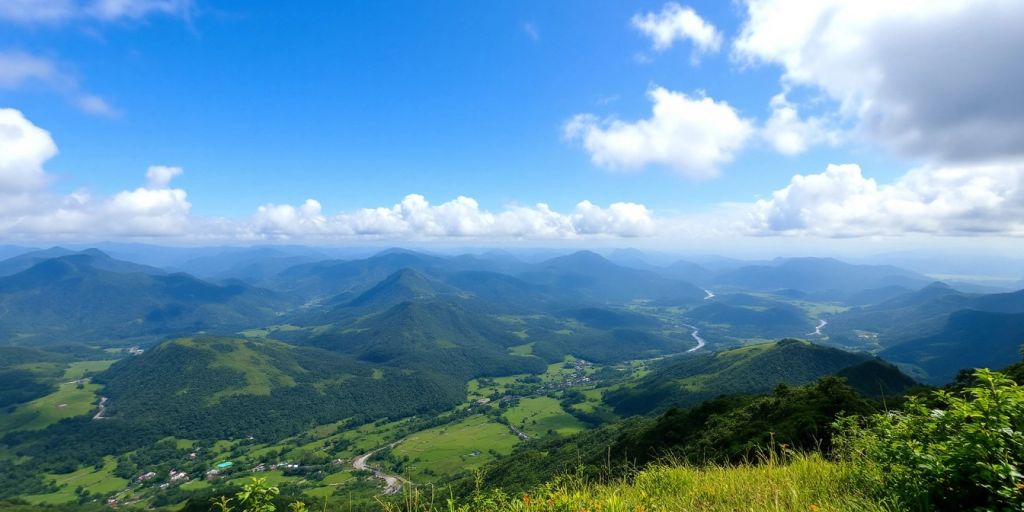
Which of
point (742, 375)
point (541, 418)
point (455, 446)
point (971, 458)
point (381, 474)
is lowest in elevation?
point (541, 418)

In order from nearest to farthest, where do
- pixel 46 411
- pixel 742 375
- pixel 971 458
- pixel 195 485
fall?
pixel 971 458 < pixel 195 485 < pixel 742 375 < pixel 46 411

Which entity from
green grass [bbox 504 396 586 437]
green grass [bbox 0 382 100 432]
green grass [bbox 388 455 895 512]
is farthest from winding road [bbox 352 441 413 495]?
green grass [bbox 0 382 100 432]

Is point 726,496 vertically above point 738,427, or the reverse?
point 726,496

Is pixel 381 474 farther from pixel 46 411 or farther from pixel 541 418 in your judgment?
pixel 46 411

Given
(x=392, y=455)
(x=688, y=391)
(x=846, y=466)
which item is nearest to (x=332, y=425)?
(x=392, y=455)

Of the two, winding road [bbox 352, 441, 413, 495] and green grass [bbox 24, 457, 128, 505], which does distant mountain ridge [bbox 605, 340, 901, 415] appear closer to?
winding road [bbox 352, 441, 413, 495]

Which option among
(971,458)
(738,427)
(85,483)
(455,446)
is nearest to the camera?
(971,458)

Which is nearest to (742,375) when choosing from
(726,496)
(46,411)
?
(726,496)

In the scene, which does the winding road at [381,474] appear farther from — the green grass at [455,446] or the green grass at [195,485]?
the green grass at [195,485]
